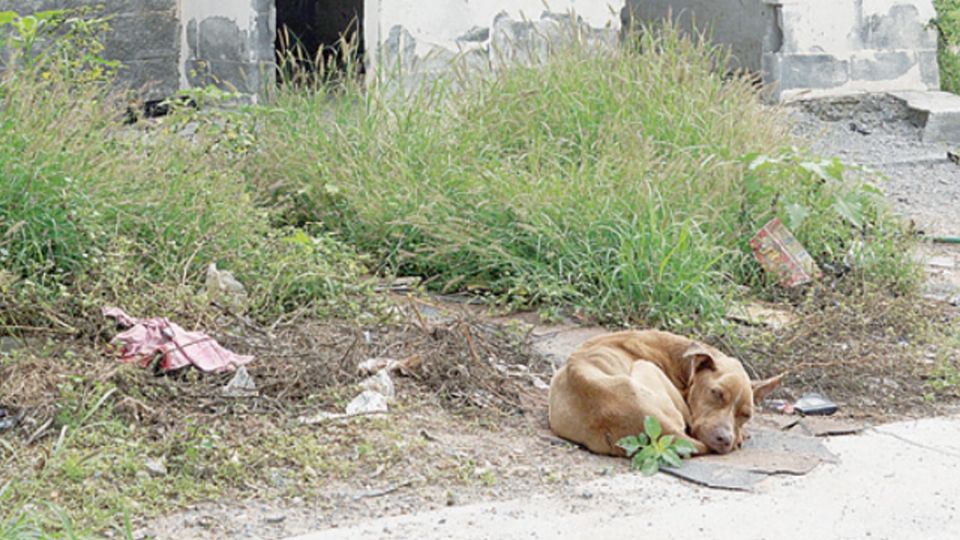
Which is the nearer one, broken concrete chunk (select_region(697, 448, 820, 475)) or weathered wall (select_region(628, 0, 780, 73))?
broken concrete chunk (select_region(697, 448, 820, 475))

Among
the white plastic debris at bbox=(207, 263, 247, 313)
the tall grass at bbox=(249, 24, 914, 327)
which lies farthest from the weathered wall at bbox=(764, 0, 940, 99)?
the white plastic debris at bbox=(207, 263, 247, 313)

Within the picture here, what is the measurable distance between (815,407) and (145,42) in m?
6.19

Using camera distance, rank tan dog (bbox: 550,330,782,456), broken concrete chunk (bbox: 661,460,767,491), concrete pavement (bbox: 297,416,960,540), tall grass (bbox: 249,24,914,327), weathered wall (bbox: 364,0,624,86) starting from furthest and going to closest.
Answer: weathered wall (bbox: 364,0,624,86)
tall grass (bbox: 249,24,914,327)
tan dog (bbox: 550,330,782,456)
broken concrete chunk (bbox: 661,460,767,491)
concrete pavement (bbox: 297,416,960,540)

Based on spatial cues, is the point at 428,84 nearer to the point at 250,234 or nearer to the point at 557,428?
the point at 250,234

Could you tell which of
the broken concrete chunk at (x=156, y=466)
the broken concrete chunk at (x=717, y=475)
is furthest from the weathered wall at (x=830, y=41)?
the broken concrete chunk at (x=156, y=466)

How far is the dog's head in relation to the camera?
14.2 feet

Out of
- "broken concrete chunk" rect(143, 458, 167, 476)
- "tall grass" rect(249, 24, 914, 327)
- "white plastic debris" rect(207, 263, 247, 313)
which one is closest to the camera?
"broken concrete chunk" rect(143, 458, 167, 476)

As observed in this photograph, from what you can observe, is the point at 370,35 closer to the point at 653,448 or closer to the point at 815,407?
the point at 815,407

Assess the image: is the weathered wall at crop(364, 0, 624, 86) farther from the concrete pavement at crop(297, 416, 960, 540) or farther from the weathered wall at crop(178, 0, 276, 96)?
the concrete pavement at crop(297, 416, 960, 540)

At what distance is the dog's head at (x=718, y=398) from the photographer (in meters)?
4.34

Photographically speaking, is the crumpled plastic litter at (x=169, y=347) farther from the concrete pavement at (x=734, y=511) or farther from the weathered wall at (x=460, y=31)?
the weathered wall at (x=460, y=31)

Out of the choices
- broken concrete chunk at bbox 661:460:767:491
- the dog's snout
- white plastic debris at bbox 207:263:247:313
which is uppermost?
white plastic debris at bbox 207:263:247:313

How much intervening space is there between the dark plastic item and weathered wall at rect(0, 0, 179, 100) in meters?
5.77

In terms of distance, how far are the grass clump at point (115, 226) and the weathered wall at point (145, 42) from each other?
2.90m
